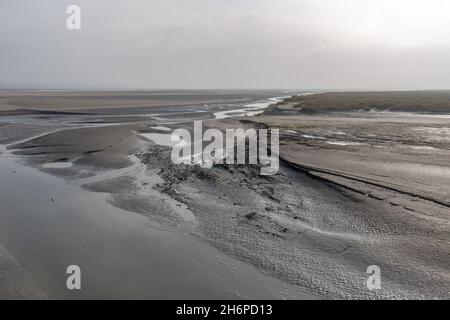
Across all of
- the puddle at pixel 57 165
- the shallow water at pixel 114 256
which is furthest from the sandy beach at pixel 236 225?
the puddle at pixel 57 165

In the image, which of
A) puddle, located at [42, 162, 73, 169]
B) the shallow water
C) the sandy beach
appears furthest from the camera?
puddle, located at [42, 162, 73, 169]

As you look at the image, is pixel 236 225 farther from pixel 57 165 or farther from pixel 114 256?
pixel 57 165

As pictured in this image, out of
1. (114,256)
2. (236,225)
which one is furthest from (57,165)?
(236,225)

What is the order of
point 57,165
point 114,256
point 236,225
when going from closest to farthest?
point 114,256, point 236,225, point 57,165

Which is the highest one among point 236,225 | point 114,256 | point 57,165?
point 57,165

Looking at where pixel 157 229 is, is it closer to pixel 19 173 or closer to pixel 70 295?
pixel 70 295

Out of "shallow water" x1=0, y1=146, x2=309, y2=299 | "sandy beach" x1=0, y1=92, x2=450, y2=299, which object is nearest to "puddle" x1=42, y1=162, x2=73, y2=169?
"sandy beach" x1=0, y1=92, x2=450, y2=299

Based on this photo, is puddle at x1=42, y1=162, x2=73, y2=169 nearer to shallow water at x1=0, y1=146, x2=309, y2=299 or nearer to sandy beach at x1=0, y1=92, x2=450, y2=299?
sandy beach at x1=0, y1=92, x2=450, y2=299

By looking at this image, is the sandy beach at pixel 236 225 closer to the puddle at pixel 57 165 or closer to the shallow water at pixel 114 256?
the shallow water at pixel 114 256
